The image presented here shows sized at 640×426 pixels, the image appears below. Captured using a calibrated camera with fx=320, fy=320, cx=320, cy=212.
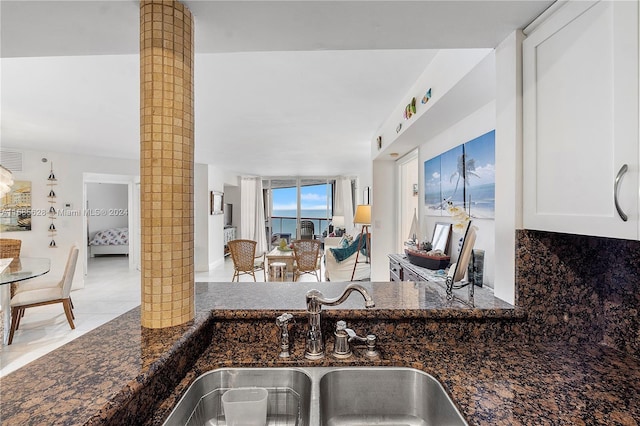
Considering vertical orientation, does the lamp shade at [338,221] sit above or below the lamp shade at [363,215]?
below

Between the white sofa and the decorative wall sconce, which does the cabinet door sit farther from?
the decorative wall sconce

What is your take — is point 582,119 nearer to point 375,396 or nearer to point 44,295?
point 375,396

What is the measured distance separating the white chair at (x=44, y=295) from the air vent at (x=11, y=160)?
2.29 metres

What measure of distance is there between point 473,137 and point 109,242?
9.10 m

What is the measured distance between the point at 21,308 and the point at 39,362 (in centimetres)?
365

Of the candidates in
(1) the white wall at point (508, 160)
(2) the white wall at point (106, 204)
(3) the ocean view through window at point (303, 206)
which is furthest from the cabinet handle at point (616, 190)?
(2) the white wall at point (106, 204)

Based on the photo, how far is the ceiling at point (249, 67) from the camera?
3.76 feet

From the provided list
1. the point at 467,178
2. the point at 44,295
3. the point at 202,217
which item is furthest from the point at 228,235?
the point at 467,178

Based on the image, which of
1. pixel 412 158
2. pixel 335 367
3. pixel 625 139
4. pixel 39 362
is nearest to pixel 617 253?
pixel 625 139

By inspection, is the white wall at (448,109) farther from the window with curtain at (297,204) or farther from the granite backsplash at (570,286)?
the window with curtain at (297,204)

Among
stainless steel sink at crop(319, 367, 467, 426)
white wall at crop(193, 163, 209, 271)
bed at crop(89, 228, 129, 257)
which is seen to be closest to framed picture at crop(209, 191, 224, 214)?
white wall at crop(193, 163, 209, 271)

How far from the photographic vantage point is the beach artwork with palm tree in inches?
81.1

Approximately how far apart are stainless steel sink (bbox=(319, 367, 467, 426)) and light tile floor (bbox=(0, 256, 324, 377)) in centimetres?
321

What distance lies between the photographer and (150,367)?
2.59ft
